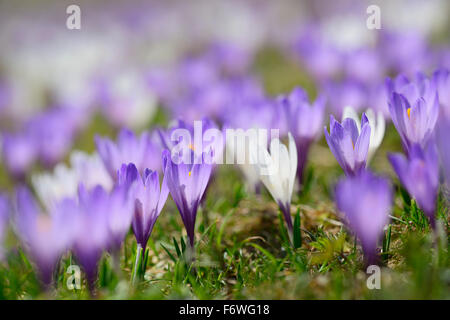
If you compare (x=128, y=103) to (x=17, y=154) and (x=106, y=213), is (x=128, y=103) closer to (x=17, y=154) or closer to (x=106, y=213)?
(x=17, y=154)

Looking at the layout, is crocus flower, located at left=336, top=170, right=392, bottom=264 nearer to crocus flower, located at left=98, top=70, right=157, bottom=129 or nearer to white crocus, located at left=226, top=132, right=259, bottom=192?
white crocus, located at left=226, top=132, right=259, bottom=192

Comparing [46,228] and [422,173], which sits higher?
[422,173]

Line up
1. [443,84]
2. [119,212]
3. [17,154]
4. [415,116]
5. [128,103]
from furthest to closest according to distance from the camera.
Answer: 1. [128,103]
2. [17,154]
3. [443,84]
4. [415,116]
5. [119,212]

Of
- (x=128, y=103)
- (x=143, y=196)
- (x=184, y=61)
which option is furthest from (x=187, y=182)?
(x=184, y=61)

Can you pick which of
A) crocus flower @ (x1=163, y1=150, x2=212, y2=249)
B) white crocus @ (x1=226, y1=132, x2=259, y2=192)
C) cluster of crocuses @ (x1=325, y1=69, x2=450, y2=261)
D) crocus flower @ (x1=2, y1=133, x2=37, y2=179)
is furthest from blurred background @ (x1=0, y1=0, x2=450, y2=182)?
crocus flower @ (x1=163, y1=150, x2=212, y2=249)

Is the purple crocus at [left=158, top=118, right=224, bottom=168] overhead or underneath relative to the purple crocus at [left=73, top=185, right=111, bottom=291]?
overhead

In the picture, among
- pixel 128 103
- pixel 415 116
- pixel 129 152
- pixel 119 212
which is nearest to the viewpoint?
pixel 119 212

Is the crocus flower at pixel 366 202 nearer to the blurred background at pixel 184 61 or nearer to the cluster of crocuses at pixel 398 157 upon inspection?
the cluster of crocuses at pixel 398 157
